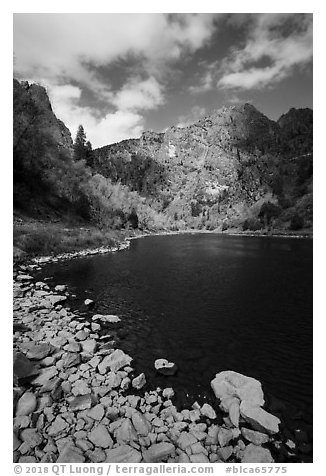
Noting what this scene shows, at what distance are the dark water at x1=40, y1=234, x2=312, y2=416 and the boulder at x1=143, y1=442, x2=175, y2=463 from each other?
253 cm

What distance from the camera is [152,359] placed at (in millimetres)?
10266

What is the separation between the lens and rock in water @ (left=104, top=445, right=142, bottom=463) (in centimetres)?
551

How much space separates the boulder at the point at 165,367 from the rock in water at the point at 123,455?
145 inches

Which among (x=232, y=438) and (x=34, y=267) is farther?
(x=34, y=267)

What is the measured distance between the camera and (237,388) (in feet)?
26.5

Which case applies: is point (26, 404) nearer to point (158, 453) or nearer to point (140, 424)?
point (140, 424)

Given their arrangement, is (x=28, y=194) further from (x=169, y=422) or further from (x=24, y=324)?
(x=169, y=422)

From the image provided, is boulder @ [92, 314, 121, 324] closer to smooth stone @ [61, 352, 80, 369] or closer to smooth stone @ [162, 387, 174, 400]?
smooth stone @ [61, 352, 80, 369]

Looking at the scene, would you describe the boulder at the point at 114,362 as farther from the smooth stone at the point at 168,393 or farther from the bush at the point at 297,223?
the bush at the point at 297,223

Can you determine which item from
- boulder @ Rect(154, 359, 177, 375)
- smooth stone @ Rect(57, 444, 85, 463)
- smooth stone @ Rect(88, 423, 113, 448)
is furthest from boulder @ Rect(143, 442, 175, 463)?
boulder @ Rect(154, 359, 177, 375)

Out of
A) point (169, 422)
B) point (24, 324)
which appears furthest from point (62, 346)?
point (169, 422)

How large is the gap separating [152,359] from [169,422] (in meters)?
3.70

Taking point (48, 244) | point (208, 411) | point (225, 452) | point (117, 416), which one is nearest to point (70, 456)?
point (117, 416)

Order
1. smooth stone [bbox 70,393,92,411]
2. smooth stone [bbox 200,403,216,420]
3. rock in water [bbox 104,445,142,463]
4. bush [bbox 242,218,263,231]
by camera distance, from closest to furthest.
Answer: rock in water [bbox 104,445,142,463]
smooth stone [bbox 70,393,92,411]
smooth stone [bbox 200,403,216,420]
bush [bbox 242,218,263,231]
